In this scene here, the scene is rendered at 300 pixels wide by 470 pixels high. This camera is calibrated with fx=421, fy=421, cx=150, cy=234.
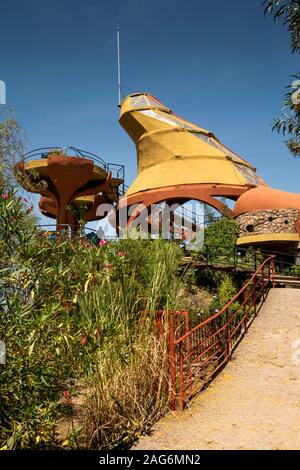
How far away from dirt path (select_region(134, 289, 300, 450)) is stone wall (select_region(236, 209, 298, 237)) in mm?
11538

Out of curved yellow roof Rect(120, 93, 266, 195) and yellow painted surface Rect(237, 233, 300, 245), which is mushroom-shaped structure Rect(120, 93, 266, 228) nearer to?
curved yellow roof Rect(120, 93, 266, 195)

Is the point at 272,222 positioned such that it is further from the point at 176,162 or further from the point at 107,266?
the point at 107,266

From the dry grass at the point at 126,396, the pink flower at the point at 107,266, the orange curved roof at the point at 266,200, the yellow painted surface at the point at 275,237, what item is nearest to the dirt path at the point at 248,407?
the dry grass at the point at 126,396

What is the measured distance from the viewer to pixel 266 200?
20234mm

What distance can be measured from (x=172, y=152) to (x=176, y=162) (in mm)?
1030

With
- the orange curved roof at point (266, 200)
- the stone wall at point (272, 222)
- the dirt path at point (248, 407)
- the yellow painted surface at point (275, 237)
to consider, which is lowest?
the dirt path at point (248, 407)

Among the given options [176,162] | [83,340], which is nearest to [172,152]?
[176,162]

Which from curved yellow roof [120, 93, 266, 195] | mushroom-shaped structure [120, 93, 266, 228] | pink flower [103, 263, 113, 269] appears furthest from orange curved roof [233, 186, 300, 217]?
pink flower [103, 263, 113, 269]

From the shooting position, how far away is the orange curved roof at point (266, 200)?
788 inches

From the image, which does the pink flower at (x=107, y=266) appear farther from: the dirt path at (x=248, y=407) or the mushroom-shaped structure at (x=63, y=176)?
the mushroom-shaped structure at (x=63, y=176)
